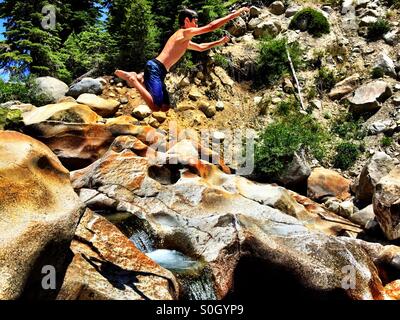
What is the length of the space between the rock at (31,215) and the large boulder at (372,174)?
10.4m

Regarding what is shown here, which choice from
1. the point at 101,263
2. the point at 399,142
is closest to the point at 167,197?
the point at 101,263

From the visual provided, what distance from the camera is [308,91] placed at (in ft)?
70.3

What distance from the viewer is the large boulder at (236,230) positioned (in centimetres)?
809

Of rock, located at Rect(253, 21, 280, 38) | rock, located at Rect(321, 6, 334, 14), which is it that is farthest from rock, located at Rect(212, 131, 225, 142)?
rock, located at Rect(321, 6, 334, 14)

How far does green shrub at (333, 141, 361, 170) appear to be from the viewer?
17734 millimetres

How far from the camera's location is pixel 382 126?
18656 millimetres

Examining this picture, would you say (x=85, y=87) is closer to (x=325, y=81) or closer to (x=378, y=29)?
(x=325, y=81)

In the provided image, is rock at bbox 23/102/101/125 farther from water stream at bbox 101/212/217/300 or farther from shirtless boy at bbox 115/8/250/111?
shirtless boy at bbox 115/8/250/111

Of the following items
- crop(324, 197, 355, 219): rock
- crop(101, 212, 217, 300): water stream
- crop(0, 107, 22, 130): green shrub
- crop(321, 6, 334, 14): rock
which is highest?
crop(101, 212, 217, 300): water stream

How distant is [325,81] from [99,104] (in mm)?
11036

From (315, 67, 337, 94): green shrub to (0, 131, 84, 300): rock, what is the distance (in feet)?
57.1

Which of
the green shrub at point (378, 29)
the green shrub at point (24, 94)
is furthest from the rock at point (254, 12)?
the green shrub at point (24, 94)

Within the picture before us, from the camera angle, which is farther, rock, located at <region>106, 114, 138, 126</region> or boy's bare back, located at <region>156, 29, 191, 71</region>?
rock, located at <region>106, 114, 138, 126</region>

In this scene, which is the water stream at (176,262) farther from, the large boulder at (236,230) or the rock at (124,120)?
the rock at (124,120)
